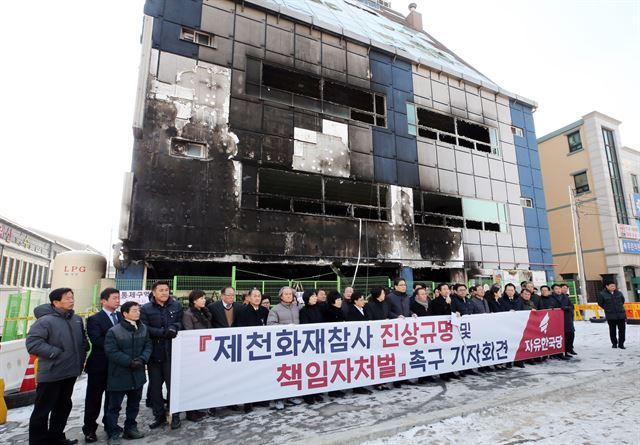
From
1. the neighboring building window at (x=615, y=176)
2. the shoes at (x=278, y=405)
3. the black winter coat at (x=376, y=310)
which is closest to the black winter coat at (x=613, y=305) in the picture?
the black winter coat at (x=376, y=310)

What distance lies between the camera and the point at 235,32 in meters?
14.5

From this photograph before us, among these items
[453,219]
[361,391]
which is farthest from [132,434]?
[453,219]

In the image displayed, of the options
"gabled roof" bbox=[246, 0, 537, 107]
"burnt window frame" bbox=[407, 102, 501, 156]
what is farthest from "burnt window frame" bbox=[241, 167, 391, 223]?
"gabled roof" bbox=[246, 0, 537, 107]

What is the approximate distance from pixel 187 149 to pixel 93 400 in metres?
9.93

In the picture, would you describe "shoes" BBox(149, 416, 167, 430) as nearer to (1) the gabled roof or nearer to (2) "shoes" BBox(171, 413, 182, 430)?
(2) "shoes" BBox(171, 413, 182, 430)

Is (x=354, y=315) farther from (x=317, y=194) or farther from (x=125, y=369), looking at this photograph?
(x=317, y=194)

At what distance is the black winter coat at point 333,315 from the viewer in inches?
253

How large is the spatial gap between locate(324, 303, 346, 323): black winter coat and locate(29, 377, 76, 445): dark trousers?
12.3 ft

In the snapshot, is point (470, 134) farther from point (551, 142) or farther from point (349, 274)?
point (551, 142)

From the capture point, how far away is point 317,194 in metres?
16.0

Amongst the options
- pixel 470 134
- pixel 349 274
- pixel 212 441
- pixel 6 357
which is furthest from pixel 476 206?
pixel 6 357

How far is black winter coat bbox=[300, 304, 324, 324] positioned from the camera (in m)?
6.04

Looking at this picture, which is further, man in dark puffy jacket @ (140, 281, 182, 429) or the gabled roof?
the gabled roof

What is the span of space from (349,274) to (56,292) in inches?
518
